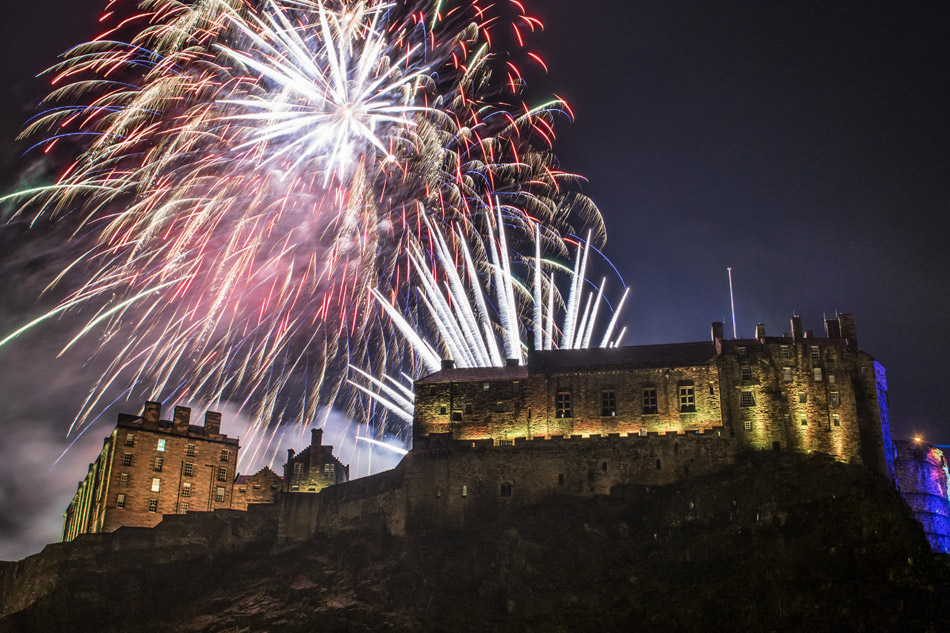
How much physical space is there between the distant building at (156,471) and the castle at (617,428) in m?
0.68

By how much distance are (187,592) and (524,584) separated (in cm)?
2359

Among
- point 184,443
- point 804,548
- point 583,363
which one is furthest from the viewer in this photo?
point 184,443

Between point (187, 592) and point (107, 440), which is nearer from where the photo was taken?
point (187, 592)

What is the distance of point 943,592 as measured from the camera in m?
48.8

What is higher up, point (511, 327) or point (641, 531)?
point (511, 327)

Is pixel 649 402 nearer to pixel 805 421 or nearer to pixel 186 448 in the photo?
pixel 805 421

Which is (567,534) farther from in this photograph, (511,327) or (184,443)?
(184,443)

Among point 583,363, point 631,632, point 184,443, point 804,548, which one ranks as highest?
point 583,363

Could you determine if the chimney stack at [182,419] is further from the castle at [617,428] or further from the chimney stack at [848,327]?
the chimney stack at [848,327]

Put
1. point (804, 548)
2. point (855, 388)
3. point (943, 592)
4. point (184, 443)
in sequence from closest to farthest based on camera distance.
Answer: point (943, 592) → point (804, 548) → point (855, 388) → point (184, 443)

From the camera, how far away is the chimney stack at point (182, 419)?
256ft

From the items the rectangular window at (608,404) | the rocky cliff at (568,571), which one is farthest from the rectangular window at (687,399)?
the rocky cliff at (568,571)

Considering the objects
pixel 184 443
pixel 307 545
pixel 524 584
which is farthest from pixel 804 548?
pixel 184 443

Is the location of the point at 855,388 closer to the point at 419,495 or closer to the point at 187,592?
the point at 419,495
